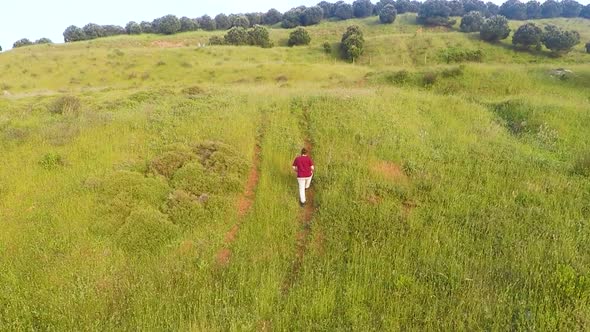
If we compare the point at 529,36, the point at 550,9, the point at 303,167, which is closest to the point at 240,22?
the point at 529,36

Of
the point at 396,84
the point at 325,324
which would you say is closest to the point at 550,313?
the point at 325,324

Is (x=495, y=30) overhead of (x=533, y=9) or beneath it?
beneath

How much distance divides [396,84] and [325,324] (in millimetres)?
28596

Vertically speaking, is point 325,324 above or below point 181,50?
below

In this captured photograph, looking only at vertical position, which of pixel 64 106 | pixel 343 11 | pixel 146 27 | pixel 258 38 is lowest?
pixel 64 106

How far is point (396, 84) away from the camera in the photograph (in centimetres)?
3231

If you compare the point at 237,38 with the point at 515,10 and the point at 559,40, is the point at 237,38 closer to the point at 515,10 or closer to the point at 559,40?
the point at 559,40

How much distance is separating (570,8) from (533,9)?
11.4m

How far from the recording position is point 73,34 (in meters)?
98.2

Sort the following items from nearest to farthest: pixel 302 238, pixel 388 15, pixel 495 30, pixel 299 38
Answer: pixel 302 238 < pixel 495 30 < pixel 299 38 < pixel 388 15

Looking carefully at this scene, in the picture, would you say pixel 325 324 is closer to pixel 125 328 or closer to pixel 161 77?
pixel 125 328

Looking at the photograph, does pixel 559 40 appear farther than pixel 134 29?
No

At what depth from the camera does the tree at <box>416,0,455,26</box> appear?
87.4 meters

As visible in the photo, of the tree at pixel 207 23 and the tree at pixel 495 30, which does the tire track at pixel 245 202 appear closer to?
the tree at pixel 495 30
